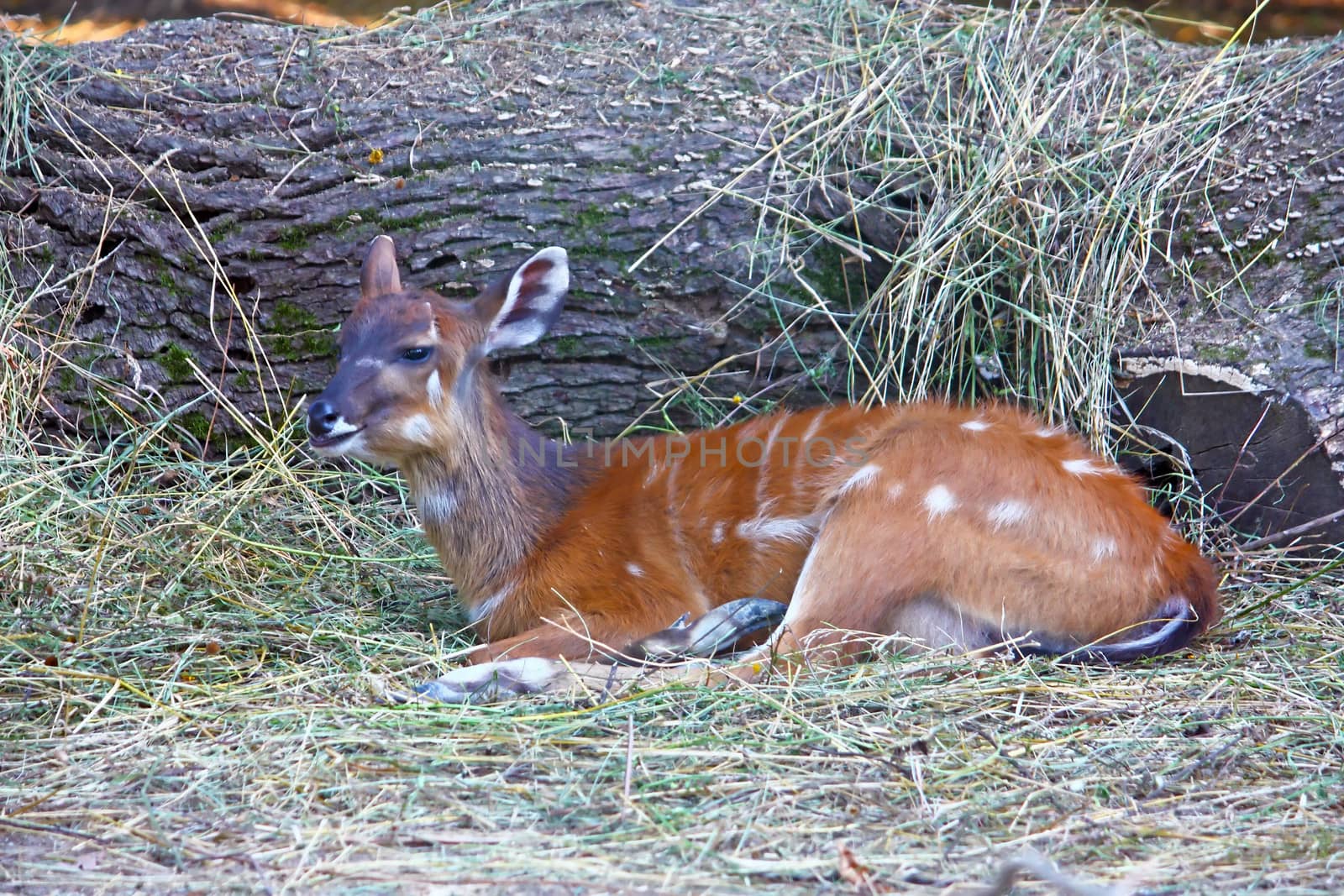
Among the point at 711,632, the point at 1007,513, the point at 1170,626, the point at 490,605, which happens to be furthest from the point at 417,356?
the point at 1170,626

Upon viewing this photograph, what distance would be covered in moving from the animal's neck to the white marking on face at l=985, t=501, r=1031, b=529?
160 centimetres

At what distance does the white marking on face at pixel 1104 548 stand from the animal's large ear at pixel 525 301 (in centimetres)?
205

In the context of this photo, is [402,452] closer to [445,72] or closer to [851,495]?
[851,495]

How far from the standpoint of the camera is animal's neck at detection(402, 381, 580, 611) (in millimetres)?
4668

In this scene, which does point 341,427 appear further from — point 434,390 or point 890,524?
point 890,524

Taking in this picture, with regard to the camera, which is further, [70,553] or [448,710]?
[70,553]

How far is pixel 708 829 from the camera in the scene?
9.82 ft

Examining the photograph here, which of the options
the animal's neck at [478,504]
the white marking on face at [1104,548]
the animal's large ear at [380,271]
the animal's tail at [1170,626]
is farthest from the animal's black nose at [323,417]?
the white marking on face at [1104,548]

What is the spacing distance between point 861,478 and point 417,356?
1.63 metres

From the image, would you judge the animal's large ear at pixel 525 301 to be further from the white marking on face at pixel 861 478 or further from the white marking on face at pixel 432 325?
the white marking on face at pixel 861 478

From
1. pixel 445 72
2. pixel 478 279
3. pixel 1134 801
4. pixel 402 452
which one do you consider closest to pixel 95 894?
pixel 402 452

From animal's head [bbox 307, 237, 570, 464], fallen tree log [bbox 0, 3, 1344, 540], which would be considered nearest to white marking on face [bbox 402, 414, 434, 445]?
animal's head [bbox 307, 237, 570, 464]

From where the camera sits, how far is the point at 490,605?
15.2ft

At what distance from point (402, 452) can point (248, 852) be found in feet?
6.28
